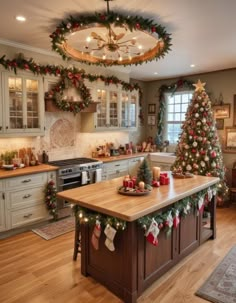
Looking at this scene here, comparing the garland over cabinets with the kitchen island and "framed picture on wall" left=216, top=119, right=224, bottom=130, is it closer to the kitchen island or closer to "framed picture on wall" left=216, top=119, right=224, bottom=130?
the kitchen island

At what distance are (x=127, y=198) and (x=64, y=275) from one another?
3.88 feet

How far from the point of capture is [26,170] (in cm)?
379

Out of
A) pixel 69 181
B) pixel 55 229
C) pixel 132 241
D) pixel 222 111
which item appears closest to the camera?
pixel 132 241

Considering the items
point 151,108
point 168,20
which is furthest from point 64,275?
point 151,108

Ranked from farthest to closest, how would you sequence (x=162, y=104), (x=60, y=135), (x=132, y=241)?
(x=162, y=104) → (x=60, y=135) → (x=132, y=241)

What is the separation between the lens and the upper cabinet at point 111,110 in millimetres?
4988

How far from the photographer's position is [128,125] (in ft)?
18.9

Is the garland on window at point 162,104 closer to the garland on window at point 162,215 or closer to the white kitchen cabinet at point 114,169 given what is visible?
the white kitchen cabinet at point 114,169

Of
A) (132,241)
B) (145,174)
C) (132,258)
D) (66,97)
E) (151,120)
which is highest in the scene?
(66,97)

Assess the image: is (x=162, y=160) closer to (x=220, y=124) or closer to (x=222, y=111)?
(x=220, y=124)

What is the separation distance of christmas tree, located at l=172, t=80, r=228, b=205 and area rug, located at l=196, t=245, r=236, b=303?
72.3 inches

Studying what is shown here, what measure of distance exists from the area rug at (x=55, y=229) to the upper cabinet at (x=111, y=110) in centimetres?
183

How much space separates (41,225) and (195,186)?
2.57 m

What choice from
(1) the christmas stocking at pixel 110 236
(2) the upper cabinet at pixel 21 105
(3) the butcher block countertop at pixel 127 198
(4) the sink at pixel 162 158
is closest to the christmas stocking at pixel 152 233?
(3) the butcher block countertop at pixel 127 198
